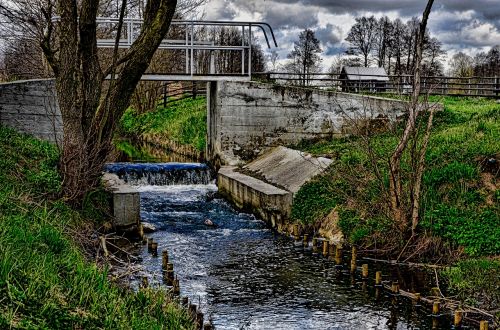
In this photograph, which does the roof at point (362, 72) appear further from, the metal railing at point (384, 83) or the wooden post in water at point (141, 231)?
the wooden post in water at point (141, 231)

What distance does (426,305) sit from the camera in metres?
10.5

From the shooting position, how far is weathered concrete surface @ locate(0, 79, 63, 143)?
1998cm

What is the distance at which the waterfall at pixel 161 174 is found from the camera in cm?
2283

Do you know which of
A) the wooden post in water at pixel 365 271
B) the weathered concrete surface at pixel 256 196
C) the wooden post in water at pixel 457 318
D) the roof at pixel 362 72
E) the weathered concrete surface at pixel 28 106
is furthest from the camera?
the roof at pixel 362 72

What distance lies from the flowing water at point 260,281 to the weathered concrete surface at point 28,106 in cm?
447

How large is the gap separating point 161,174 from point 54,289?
52.9 ft

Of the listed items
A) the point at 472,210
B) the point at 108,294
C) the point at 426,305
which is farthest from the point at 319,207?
the point at 108,294

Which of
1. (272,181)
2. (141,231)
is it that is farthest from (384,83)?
(141,231)

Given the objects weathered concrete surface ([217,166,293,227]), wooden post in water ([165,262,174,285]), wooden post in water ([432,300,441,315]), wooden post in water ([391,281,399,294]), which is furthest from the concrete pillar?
wooden post in water ([432,300,441,315])

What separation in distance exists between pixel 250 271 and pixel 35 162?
5.71m

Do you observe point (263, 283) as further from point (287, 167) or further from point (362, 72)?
point (362, 72)

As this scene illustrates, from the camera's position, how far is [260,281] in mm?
11852

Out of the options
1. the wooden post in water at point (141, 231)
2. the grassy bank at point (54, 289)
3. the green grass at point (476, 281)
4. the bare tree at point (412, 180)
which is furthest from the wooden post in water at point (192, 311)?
the wooden post in water at point (141, 231)

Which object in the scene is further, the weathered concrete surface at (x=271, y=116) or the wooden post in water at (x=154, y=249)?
the weathered concrete surface at (x=271, y=116)
